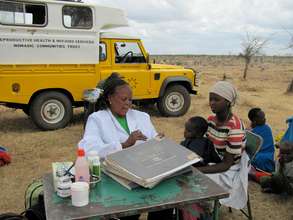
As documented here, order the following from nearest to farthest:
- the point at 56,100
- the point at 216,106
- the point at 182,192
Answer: the point at 182,192 → the point at 216,106 → the point at 56,100

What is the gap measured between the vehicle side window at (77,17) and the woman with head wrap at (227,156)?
4670 millimetres

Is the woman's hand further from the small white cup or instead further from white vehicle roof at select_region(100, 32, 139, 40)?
white vehicle roof at select_region(100, 32, 139, 40)

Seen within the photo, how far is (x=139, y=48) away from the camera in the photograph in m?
7.68

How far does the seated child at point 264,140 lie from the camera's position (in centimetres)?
430

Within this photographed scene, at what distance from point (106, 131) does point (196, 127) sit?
81 cm

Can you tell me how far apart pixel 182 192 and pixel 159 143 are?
1.34ft

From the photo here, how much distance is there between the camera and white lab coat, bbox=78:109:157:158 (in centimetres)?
250

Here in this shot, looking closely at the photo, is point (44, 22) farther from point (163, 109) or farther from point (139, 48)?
point (163, 109)

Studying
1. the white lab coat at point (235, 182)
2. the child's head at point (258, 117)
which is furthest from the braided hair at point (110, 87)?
the child's head at point (258, 117)

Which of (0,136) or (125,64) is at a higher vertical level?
(125,64)

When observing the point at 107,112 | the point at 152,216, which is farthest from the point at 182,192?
the point at 107,112

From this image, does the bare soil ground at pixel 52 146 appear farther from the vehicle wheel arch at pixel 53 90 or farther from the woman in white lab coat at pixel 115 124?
the woman in white lab coat at pixel 115 124

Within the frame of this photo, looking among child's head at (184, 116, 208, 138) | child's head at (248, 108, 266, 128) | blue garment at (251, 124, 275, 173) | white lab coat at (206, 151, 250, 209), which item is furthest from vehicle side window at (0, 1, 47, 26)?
white lab coat at (206, 151, 250, 209)

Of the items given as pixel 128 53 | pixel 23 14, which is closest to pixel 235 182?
pixel 128 53
